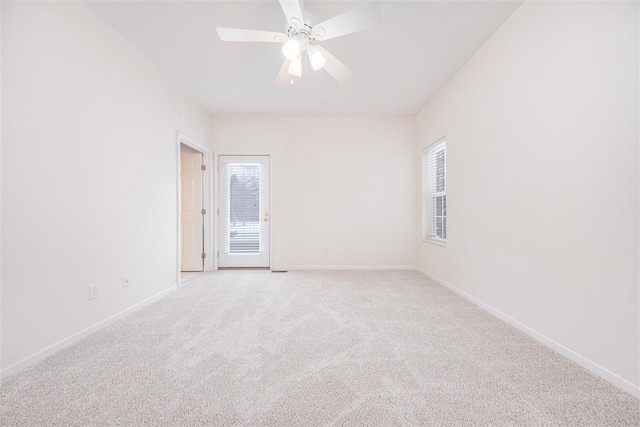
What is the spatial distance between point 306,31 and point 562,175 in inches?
80.0

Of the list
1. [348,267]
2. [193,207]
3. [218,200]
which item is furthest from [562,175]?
[193,207]

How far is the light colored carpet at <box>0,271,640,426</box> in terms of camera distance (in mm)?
1251

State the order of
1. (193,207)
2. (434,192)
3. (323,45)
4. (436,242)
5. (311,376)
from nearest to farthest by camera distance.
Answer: (311,376) → (323,45) → (436,242) → (434,192) → (193,207)

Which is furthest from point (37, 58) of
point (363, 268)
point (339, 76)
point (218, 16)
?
point (363, 268)

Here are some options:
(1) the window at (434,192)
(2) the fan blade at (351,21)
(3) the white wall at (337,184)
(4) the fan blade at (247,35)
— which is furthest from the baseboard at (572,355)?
(4) the fan blade at (247,35)

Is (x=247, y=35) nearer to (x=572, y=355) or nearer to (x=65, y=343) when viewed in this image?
(x=65, y=343)

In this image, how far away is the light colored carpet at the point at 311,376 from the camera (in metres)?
1.25

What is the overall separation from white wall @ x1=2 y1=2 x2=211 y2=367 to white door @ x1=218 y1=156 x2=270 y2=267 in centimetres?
158

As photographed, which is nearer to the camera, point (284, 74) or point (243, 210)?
point (284, 74)

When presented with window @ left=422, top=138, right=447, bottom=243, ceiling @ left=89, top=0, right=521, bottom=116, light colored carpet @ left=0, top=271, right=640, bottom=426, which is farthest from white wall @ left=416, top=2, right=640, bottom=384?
window @ left=422, top=138, right=447, bottom=243

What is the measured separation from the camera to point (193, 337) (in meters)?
2.04

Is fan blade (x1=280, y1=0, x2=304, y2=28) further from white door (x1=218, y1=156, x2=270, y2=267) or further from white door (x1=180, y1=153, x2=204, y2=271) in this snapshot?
white door (x1=180, y1=153, x2=204, y2=271)

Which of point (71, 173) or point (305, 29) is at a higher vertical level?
point (305, 29)

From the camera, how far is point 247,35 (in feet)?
6.23
